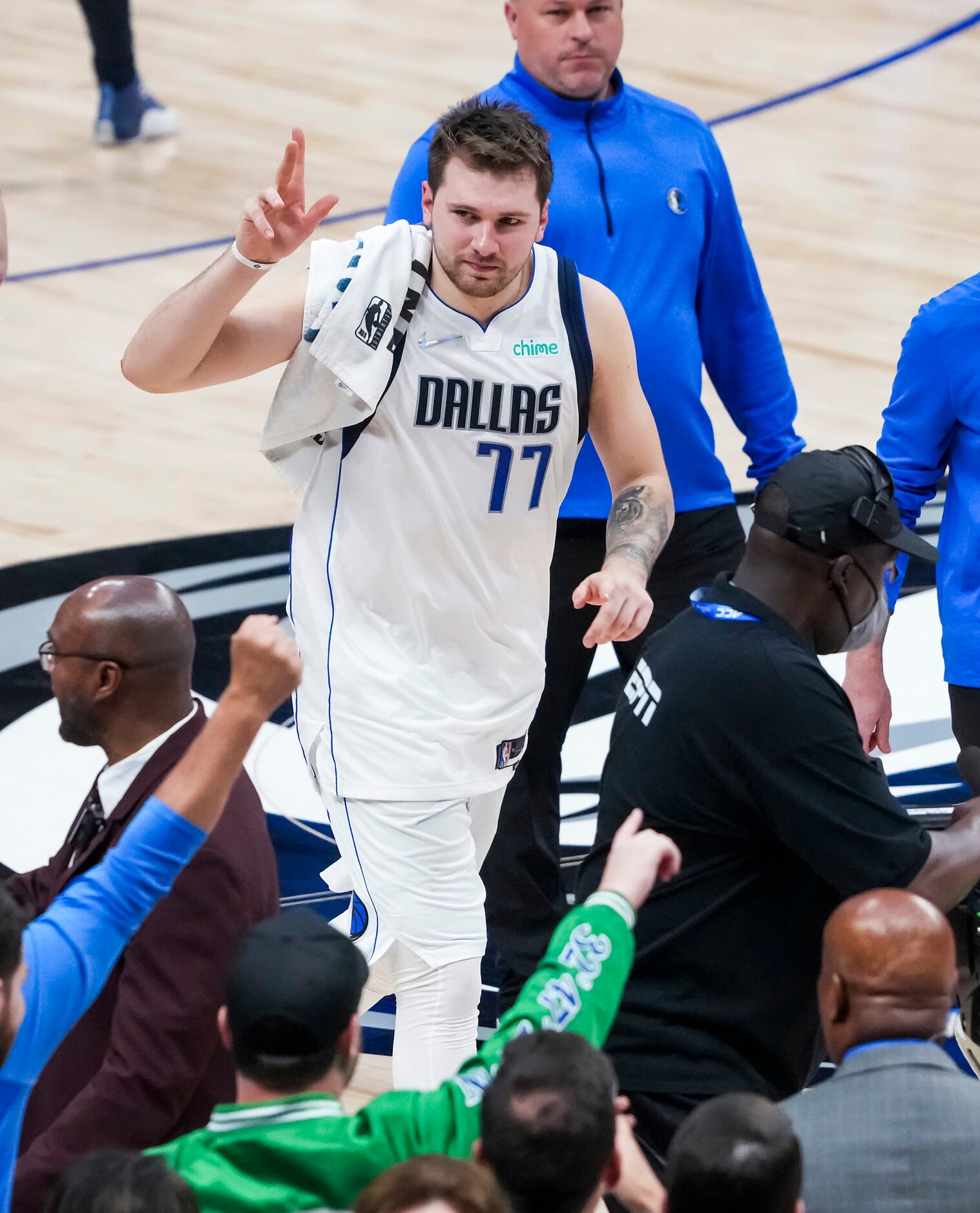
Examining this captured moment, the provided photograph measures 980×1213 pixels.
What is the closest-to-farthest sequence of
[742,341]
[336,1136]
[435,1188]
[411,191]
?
[435,1188] < [336,1136] < [411,191] < [742,341]

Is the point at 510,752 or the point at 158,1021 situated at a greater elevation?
the point at 158,1021

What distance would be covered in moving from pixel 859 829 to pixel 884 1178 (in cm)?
65

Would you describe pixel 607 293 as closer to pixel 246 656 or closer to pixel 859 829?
pixel 859 829

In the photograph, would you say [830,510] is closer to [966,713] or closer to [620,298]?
[966,713]

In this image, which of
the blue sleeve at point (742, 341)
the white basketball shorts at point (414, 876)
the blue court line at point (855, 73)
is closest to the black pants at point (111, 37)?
the blue court line at point (855, 73)

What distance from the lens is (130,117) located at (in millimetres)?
8898

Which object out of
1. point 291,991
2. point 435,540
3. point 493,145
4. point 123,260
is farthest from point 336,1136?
point 123,260

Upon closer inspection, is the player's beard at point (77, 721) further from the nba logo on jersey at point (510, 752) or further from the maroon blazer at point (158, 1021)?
the nba logo on jersey at point (510, 752)

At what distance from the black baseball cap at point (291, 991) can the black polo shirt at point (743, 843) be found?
0.71 m

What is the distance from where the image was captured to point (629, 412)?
358 centimetres

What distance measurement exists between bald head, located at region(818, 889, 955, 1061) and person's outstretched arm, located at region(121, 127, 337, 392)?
144cm

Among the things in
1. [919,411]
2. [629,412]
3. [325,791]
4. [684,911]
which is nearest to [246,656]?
[684,911]

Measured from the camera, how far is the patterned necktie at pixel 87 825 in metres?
2.77

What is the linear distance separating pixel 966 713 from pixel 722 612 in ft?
3.35
